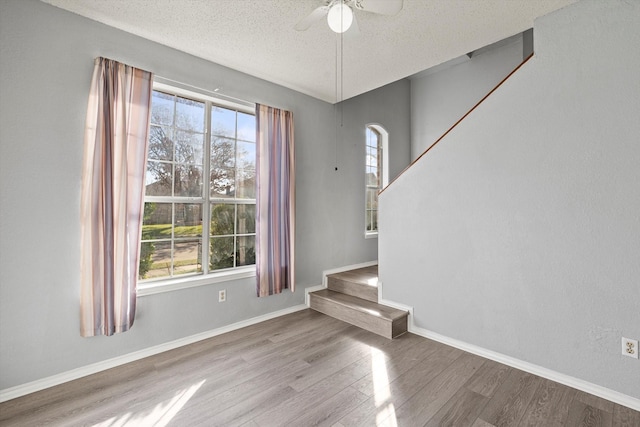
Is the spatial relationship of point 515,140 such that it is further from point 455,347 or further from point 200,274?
point 200,274

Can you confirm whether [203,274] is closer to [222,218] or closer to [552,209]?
[222,218]

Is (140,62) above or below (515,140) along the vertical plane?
above

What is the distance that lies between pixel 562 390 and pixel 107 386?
3.34 metres

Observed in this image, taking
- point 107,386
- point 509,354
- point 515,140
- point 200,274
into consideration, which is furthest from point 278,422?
point 515,140

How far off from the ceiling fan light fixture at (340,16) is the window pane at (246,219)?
2.10 metres

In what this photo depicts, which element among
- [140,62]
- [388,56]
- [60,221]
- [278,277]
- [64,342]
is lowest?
[64,342]

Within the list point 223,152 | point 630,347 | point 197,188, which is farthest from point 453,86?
point 197,188

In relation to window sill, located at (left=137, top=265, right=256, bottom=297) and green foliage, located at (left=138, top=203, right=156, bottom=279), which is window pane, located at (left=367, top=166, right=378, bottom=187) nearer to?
window sill, located at (left=137, top=265, right=256, bottom=297)

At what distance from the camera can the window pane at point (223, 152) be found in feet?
10.3

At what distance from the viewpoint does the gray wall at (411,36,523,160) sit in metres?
4.37

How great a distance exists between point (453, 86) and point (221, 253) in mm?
4514

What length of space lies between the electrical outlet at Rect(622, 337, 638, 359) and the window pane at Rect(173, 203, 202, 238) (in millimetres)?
3554

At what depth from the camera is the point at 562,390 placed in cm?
212

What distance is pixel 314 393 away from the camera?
2096 millimetres
